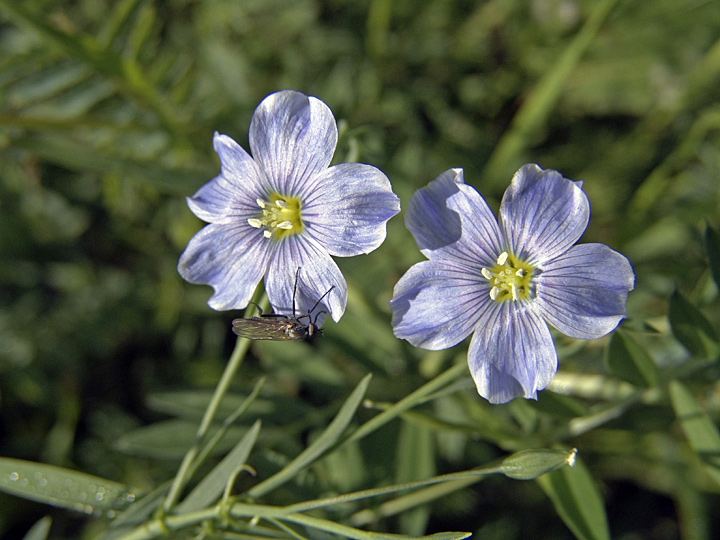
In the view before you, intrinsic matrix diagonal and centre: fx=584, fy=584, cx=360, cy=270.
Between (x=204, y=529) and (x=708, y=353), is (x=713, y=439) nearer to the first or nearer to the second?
(x=708, y=353)

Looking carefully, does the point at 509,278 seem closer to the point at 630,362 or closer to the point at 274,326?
the point at 630,362

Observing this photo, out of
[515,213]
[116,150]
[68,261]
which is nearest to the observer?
[515,213]

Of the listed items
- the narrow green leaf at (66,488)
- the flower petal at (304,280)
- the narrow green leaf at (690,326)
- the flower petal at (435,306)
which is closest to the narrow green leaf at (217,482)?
the narrow green leaf at (66,488)

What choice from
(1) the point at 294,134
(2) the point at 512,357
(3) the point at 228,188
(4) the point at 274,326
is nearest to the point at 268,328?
(4) the point at 274,326

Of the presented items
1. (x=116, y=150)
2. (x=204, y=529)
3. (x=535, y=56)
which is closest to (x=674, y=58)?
(x=535, y=56)

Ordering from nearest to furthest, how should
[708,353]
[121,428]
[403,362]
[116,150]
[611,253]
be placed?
[611,253] → [708,353] → [403,362] → [116,150] → [121,428]

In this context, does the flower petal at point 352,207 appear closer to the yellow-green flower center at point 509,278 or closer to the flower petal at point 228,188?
the flower petal at point 228,188

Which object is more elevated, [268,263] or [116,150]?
[116,150]
